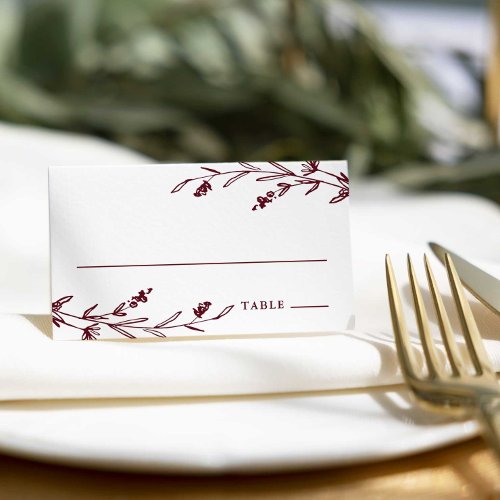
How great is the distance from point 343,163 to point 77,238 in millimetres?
164

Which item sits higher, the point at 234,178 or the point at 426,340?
the point at 234,178

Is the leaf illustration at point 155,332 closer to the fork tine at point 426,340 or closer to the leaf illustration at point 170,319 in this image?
the leaf illustration at point 170,319

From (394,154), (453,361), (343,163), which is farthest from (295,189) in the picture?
(394,154)

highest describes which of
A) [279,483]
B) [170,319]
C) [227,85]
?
[227,85]

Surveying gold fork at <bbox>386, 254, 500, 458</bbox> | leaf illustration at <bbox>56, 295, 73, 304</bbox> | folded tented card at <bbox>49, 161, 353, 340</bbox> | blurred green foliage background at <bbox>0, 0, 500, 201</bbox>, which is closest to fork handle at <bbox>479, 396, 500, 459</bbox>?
gold fork at <bbox>386, 254, 500, 458</bbox>

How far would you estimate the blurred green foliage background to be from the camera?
1.10 meters

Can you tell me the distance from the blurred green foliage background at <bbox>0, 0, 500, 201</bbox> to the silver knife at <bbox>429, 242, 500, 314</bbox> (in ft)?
1.79

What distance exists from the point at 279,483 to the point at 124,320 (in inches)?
5.8

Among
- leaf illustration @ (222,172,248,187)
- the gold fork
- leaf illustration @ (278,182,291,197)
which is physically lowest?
the gold fork

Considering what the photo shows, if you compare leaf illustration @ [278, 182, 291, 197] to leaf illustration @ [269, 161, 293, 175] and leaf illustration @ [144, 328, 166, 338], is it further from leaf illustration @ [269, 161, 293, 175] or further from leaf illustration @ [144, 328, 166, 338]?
leaf illustration @ [144, 328, 166, 338]

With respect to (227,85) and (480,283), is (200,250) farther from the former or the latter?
(227,85)

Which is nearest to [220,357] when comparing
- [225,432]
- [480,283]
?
[225,432]

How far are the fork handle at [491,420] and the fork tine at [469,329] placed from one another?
46 mm

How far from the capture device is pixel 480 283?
17.4 inches
